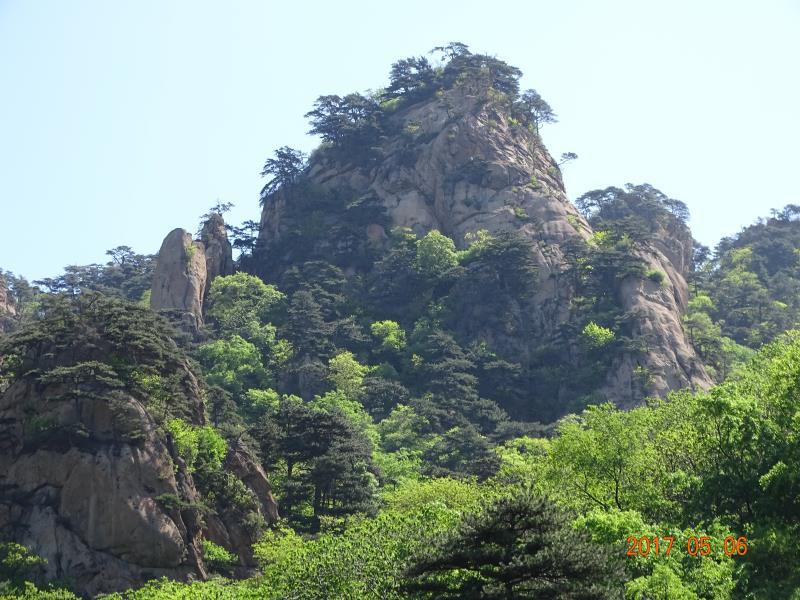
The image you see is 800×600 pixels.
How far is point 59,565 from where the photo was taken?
51.4m

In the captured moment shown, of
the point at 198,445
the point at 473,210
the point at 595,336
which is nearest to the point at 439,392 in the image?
the point at 595,336

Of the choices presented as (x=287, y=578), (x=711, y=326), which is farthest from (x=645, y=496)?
(x=711, y=326)

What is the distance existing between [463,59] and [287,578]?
103300mm

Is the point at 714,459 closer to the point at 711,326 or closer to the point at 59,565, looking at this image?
the point at 59,565

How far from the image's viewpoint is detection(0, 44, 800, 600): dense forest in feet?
114

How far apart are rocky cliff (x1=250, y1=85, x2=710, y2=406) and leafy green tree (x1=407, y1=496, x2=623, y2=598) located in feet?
217

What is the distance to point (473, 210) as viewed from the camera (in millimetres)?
116562

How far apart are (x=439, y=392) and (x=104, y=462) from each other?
42036 millimetres

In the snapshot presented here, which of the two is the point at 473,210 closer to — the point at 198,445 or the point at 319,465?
the point at 319,465

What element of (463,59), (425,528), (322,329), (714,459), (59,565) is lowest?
(59,565)

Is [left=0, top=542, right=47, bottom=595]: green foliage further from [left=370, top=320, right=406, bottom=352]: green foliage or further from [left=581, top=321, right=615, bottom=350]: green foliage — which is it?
[left=581, top=321, right=615, bottom=350]: green foliage
